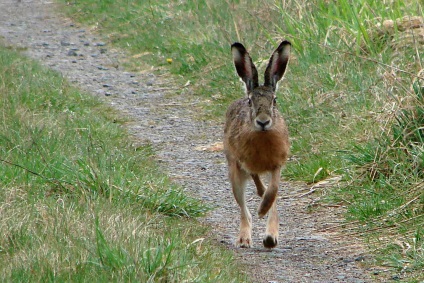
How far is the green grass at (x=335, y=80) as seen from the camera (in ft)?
22.6

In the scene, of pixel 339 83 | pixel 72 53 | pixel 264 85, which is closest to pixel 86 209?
pixel 264 85

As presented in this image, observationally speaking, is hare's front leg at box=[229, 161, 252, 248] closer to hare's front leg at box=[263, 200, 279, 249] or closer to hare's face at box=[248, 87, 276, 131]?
hare's front leg at box=[263, 200, 279, 249]

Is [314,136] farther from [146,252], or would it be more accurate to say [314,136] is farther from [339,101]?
[146,252]

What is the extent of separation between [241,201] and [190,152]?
109 inches

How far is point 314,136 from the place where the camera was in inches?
349

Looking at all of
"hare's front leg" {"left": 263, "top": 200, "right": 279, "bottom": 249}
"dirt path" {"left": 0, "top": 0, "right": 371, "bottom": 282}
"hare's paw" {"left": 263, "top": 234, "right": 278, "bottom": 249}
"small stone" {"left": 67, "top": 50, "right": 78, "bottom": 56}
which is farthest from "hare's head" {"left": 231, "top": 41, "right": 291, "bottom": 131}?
"small stone" {"left": 67, "top": 50, "right": 78, "bottom": 56}

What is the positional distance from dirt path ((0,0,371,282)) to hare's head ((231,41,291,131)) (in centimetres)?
92

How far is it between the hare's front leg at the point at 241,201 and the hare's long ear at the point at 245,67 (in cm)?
61

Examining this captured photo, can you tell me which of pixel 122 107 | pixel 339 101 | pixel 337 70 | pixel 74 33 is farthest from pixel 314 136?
pixel 74 33

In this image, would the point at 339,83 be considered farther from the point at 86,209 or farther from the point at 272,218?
the point at 86,209

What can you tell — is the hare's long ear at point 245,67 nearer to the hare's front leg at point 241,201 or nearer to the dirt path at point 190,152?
the hare's front leg at point 241,201

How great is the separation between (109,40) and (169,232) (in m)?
11.0

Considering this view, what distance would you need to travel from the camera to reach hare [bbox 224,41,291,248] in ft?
20.8

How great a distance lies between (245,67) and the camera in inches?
265
